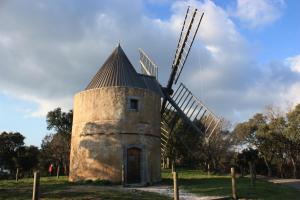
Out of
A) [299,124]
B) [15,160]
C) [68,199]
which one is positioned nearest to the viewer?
[68,199]

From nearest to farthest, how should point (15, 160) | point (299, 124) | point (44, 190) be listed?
point (44, 190) < point (299, 124) < point (15, 160)

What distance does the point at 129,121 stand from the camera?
80.1ft

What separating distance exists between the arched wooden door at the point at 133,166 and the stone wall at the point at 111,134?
12.5 inches

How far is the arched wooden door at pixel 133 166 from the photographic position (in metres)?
23.9

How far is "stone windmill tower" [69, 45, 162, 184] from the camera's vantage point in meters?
23.7

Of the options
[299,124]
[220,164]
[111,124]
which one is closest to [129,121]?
[111,124]

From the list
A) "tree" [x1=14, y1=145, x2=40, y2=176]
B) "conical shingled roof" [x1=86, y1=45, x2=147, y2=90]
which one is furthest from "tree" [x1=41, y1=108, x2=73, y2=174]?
"conical shingled roof" [x1=86, y1=45, x2=147, y2=90]

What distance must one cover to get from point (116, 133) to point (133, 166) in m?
2.29

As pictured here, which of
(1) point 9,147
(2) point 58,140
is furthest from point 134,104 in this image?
(1) point 9,147

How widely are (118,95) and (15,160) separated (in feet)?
86.2

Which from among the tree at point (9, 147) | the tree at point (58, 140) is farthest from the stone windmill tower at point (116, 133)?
the tree at point (9, 147)

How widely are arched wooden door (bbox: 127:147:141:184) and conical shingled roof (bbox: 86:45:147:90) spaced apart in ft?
14.8

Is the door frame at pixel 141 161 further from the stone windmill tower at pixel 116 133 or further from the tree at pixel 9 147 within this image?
the tree at pixel 9 147

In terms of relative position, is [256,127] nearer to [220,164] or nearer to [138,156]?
[220,164]
